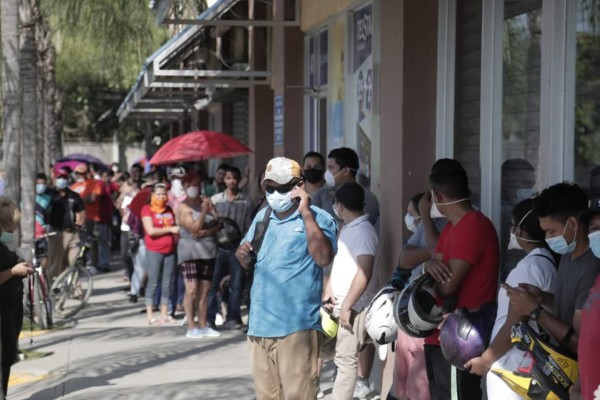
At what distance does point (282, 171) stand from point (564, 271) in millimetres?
2003

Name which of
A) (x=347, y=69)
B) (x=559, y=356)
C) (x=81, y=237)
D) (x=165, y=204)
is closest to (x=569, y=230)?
(x=559, y=356)

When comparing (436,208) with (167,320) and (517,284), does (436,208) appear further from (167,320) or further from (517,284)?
(167,320)

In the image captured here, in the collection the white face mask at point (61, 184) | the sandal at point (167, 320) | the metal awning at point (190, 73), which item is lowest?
the sandal at point (167, 320)

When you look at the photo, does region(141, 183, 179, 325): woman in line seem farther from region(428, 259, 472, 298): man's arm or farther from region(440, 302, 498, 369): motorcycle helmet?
region(440, 302, 498, 369): motorcycle helmet

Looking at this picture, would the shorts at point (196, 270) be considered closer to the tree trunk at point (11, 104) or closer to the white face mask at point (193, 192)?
the white face mask at point (193, 192)

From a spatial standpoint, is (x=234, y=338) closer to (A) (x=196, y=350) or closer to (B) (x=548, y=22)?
(A) (x=196, y=350)

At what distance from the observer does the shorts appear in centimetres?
1134

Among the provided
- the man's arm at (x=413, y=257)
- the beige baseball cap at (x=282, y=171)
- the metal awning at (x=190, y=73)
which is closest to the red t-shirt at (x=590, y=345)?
the beige baseball cap at (x=282, y=171)

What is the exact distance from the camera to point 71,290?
13.3 meters

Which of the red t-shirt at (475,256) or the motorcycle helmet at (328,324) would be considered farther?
the motorcycle helmet at (328,324)

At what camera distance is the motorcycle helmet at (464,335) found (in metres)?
5.45

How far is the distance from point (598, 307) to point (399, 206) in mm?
3936

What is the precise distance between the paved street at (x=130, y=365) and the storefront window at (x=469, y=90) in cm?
241

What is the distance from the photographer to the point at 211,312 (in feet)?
39.1
